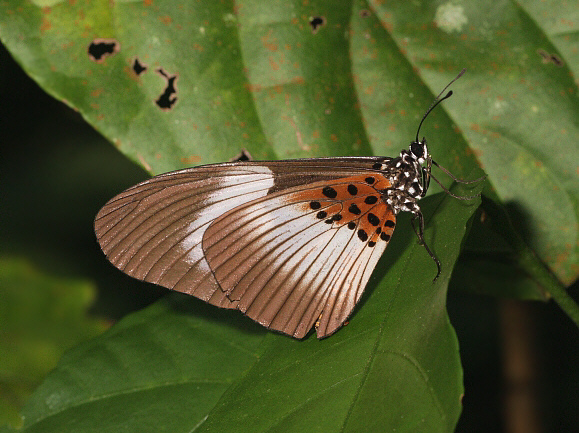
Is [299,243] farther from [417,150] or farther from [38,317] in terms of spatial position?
[38,317]

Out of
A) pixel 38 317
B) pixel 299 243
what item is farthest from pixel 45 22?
pixel 38 317

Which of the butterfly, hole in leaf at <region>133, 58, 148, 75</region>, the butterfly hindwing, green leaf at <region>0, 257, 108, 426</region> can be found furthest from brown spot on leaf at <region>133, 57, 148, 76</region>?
green leaf at <region>0, 257, 108, 426</region>

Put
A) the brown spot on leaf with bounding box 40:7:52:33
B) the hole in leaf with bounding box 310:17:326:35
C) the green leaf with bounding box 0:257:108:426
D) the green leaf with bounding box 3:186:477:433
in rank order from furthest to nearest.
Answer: the green leaf with bounding box 0:257:108:426 < the hole in leaf with bounding box 310:17:326:35 < the brown spot on leaf with bounding box 40:7:52:33 < the green leaf with bounding box 3:186:477:433

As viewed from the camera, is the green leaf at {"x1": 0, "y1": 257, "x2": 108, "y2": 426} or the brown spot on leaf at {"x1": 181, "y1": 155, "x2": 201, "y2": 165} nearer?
the brown spot on leaf at {"x1": 181, "y1": 155, "x2": 201, "y2": 165}

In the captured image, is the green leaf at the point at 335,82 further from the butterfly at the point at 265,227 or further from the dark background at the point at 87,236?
the dark background at the point at 87,236

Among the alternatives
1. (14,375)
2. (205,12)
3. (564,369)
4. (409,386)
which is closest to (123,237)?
(205,12)

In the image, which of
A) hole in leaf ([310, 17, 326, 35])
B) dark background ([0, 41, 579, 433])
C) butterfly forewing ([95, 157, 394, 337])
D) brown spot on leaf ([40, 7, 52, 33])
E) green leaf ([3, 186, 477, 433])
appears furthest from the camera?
dark background ([0, 41, 579, 433])

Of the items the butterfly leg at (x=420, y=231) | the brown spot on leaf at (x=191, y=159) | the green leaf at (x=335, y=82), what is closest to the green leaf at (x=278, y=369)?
the butterfly leg at (x=420, y=231)

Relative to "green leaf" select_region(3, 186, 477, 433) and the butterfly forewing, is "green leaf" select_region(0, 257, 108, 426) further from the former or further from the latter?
the butterfly forewing
